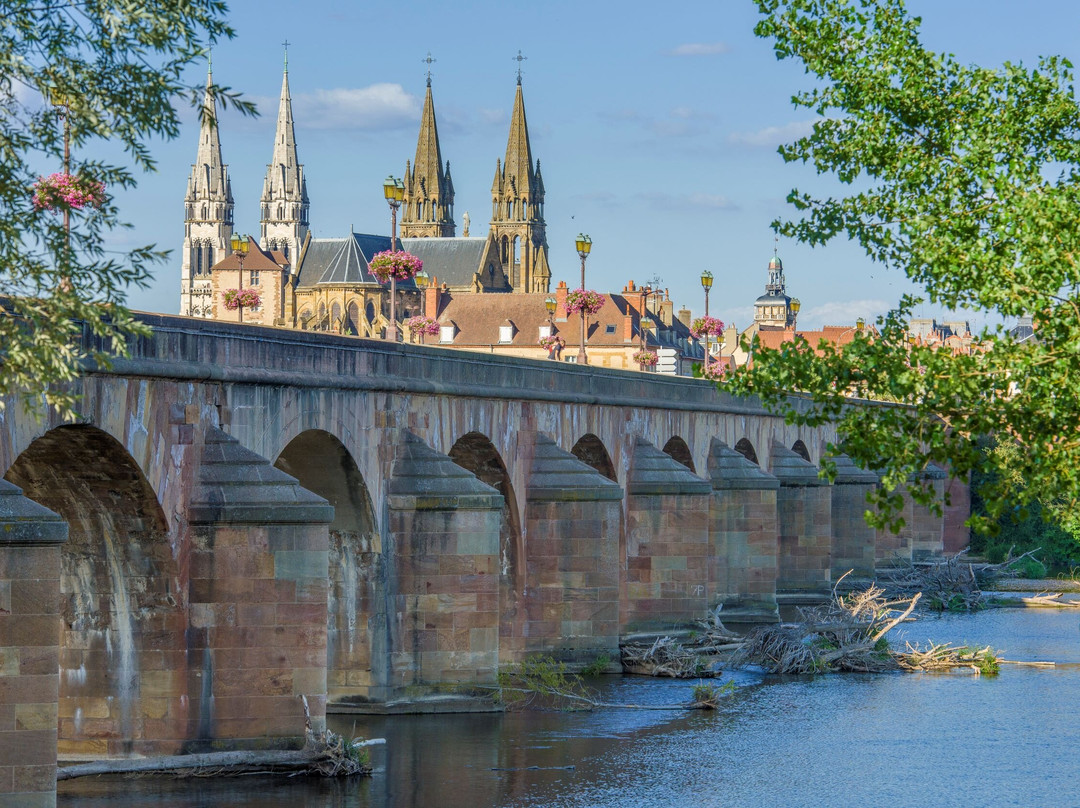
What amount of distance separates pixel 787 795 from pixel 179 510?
7.88 metres

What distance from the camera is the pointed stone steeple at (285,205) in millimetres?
194750

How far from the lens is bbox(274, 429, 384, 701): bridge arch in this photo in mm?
26672

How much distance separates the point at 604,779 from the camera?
2278 centimetres

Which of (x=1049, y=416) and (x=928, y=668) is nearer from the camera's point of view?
(x=1049, y=416)

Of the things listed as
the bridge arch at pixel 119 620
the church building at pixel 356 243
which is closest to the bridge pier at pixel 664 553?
the bridge arch at pixel 119 620

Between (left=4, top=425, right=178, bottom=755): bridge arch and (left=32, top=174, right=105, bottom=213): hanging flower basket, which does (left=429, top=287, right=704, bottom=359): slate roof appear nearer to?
(left=4, top=425, right=178, bottom=755): bridge arch

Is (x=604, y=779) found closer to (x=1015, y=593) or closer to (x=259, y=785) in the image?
(x=259, y=785)

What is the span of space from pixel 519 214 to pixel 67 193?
484ft

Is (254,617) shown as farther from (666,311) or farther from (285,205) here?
Result: (285,205)

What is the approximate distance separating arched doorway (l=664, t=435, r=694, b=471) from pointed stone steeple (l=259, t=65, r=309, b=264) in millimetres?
150358

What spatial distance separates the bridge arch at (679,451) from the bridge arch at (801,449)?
14912 millimetres

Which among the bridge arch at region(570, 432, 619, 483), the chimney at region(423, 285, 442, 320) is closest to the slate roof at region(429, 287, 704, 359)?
the chimney at region(423, 285, 442, 320)

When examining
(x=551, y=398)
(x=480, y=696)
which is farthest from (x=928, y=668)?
(x=480, y=696)

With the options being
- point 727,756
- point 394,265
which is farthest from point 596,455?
point 727,756
